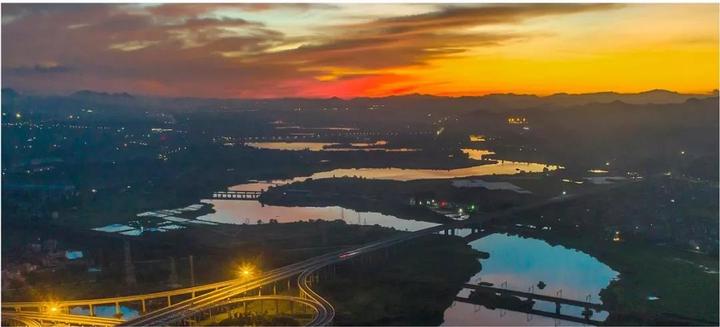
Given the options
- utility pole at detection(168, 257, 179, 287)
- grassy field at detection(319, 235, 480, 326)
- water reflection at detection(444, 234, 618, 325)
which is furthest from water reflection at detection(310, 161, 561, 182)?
utility pole at detection(168, 257, 179, 287)

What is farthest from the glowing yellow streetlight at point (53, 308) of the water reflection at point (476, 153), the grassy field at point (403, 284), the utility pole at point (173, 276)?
the water reflection at point (476, 153)

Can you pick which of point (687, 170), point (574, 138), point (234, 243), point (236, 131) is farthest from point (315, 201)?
point (236, 131)

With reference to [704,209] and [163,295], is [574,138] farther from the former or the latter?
[163,295]

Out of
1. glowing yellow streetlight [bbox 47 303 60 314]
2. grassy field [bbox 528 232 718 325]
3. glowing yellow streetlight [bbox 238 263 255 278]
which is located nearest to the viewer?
grassy field [bbox 528 232 718 325]

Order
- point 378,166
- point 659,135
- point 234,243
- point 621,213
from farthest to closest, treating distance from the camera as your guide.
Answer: point 659,135 → point 378,166 → point 621,213 → point 234,243

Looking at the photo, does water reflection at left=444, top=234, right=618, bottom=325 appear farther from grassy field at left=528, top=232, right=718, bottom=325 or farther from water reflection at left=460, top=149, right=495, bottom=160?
water reflection at left=460, top=149, right=495, bottom=160

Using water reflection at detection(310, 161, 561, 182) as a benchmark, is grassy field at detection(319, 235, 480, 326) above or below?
below
